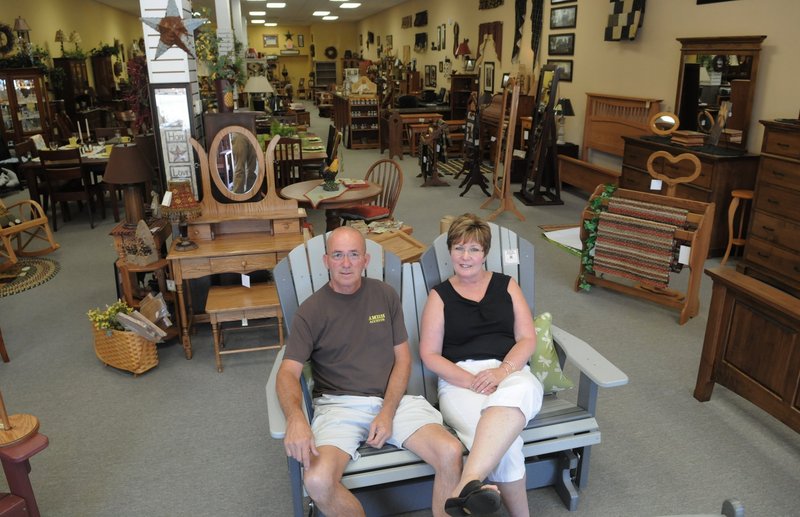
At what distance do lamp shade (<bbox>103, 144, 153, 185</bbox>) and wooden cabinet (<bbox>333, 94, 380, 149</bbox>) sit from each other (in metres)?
8.13

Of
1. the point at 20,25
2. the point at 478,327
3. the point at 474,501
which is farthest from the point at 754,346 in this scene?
the point at 20,25

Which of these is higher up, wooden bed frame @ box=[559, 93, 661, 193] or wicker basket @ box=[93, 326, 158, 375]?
wooden bed frame @ box=[559, 93, 661, 193]

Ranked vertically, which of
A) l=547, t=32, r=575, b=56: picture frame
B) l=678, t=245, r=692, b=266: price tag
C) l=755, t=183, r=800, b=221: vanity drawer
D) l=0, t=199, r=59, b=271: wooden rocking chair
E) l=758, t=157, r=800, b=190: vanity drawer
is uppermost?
l=547, t=32, r=575, b=56: picture frame

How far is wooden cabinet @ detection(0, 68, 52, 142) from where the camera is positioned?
893cm

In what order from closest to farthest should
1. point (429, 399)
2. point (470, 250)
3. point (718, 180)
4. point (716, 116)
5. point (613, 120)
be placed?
point (470, 250) → point (429, 399) → point (718, 180) → point (716, 116) → point (613, 120)

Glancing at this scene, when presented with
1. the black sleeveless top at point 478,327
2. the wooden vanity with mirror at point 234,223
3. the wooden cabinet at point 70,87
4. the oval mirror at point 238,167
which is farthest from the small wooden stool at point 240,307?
the wooden cabinet at point 70,87

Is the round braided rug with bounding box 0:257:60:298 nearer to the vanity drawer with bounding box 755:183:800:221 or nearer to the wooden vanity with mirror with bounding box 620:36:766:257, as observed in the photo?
the wooden vanity with mirror with bounding box 620:36:766:257

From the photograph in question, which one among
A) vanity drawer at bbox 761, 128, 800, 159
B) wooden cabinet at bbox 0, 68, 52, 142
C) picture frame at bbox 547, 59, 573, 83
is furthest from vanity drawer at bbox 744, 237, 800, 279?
wooden cabinet at bbox 0, 68, 52, 142

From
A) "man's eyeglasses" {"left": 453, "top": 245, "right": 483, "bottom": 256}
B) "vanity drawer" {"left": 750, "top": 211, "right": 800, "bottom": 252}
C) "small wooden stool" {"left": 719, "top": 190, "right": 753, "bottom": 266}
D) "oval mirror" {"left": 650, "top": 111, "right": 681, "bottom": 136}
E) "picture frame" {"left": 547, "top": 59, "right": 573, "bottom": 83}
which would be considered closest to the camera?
"man's eyeglasses" {"left": 453, "top": 245, "right": 483, "bottom": 256}

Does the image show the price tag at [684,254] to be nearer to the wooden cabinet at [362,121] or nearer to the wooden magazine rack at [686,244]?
the wooden magazine rack at [686,244]

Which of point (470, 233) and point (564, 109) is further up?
point (564, 109)

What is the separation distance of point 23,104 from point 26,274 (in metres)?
5.46

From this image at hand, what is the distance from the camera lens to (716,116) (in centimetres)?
552

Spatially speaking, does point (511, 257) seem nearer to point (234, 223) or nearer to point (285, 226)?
point (285, 226)
